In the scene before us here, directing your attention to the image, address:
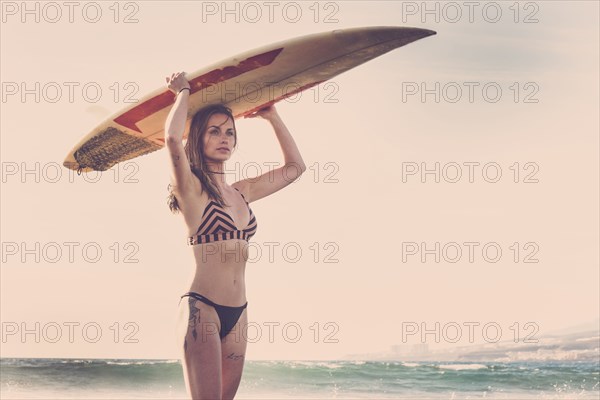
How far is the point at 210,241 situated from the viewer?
409cm

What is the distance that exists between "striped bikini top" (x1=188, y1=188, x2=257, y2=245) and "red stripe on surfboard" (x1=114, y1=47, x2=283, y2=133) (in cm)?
72

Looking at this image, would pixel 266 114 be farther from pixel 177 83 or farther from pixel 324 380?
pixel 324 380

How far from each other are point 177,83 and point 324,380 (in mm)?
12180

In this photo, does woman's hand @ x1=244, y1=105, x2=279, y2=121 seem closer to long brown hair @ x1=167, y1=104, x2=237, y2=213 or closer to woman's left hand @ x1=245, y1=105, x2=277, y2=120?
woman's left hand @ x1=245, y1=105, x2=277, y2=120

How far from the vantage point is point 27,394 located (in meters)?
14.7

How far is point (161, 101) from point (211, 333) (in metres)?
1.47

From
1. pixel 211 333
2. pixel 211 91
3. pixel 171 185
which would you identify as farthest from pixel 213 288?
pixel 211 91

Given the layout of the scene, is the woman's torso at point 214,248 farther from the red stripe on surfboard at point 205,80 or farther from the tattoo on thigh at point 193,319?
the red stripe on surfboard at point 205,80

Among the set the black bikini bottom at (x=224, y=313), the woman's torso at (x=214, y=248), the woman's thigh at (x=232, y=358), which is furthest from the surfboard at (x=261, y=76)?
the woman's thigh at (x=232, y=358)

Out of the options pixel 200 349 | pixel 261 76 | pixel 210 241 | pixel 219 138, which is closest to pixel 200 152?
pixel 219 138

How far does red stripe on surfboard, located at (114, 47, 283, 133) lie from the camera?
14.6ft

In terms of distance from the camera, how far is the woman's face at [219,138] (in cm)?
428

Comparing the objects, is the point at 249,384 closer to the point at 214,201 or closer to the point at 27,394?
the point at 27,394

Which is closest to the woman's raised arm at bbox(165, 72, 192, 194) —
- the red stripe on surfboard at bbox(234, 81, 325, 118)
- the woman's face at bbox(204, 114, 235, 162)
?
the woman's face at bbox(204, 114, 235, 162)
